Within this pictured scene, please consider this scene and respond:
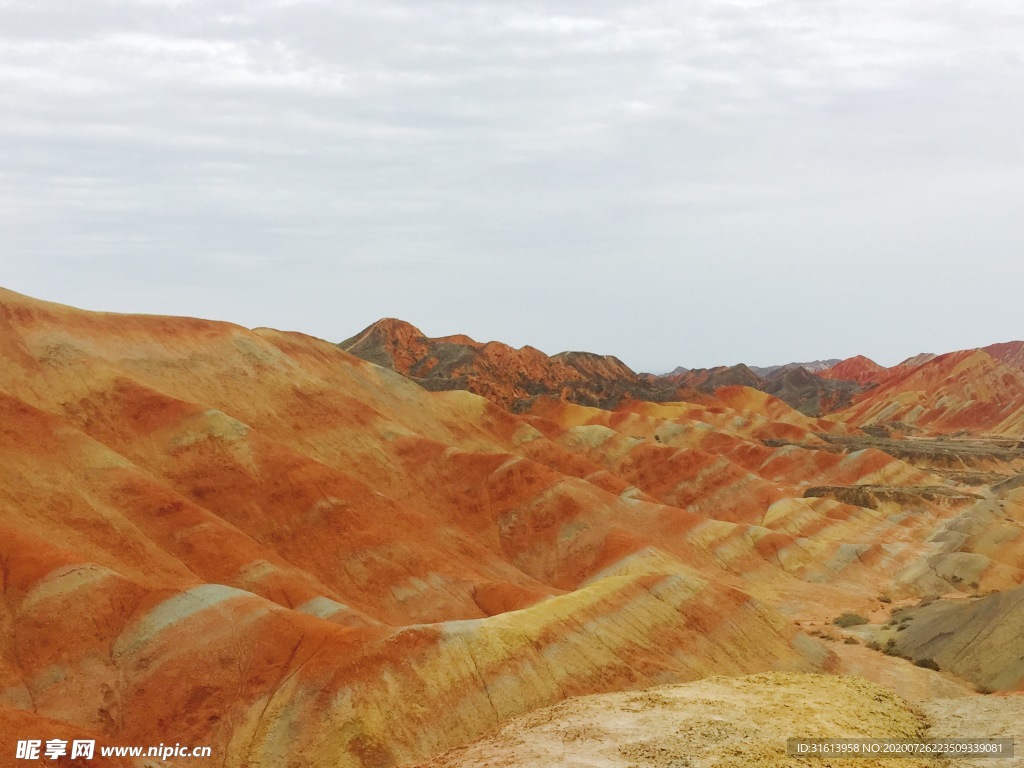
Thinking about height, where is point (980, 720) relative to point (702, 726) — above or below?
below

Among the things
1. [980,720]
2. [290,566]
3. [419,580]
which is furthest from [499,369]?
[980,720]

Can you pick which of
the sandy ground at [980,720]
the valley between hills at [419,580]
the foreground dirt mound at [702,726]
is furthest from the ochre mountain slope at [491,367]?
the sandy ground at [980,720]

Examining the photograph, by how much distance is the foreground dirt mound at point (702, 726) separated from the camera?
70.9ft

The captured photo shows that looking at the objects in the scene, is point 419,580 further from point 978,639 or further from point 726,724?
point 978,639

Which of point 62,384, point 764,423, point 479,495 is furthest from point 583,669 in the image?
point 764,423

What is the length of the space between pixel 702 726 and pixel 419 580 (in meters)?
30.7

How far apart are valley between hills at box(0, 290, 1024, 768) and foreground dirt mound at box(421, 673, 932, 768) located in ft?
0.45

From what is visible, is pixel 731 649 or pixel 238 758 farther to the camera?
pixel 731 649

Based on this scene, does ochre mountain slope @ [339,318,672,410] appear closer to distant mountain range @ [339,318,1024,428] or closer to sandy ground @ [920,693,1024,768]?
distant mountain range @ [339,318,1024,428]

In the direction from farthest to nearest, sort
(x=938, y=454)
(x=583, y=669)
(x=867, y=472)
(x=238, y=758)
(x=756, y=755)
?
(x=938, y=454), (x=867, y=472), (x=583, y=669), (x=238, y=758), (x=756, y=755)

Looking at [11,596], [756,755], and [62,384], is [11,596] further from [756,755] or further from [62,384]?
[756,755]

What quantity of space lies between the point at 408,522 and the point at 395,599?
906cm

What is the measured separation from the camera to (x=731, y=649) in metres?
41.5

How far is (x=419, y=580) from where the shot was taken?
52.0 m
